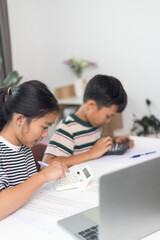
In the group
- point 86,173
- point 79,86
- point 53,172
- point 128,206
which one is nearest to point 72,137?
point 86,173

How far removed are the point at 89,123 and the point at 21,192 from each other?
793 millimetres

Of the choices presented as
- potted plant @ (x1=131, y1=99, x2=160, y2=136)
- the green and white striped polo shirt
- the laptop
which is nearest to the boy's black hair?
the green and white striped polo shirt

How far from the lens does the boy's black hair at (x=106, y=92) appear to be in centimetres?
157

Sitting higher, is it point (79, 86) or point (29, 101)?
point (29, 101)

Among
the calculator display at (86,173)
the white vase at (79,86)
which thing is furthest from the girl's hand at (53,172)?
the white vase at (79,86)

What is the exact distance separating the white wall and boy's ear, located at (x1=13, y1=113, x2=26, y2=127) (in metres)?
2.12

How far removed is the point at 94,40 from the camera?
3.49 metres

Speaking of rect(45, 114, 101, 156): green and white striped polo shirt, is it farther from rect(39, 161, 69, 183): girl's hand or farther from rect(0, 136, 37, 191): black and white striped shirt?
rect(39, 161, 69, 183): girl's hand

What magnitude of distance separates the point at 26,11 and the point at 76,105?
155cm

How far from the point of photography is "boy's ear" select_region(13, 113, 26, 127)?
3.54ft

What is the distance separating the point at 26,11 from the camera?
404cm

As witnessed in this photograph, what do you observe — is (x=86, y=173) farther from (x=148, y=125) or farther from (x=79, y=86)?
(x=79, y=86)

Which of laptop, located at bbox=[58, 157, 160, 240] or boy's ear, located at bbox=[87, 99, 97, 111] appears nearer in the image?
laptop, located at bbox=[58, 157, 160, 240]

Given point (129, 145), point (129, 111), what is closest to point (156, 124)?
point (129, 111)
